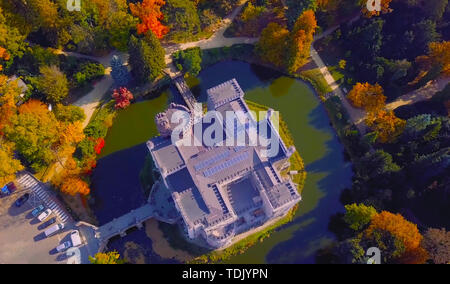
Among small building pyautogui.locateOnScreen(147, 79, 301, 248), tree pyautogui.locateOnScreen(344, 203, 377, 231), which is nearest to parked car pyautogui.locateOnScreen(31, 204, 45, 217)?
small building pyautogui.locateOnScreen(147, 79, 301, 248)

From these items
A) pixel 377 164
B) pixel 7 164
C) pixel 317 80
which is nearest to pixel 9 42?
pixel 7 164

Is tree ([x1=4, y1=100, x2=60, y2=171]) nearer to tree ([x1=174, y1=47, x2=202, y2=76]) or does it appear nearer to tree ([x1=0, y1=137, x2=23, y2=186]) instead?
tree ([x1=0, y1=137, x2=23, y2=186])


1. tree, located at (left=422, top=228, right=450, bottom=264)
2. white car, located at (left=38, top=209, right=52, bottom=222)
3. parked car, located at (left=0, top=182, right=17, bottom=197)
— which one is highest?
parked car, located at (left=0, top=182, right=17, bottom=197)

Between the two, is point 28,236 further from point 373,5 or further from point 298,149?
point 373,5

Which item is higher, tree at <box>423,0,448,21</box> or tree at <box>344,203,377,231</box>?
tree at <box>423,0,448,21</box>

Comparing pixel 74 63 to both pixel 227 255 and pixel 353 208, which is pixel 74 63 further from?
pixel 353 208
